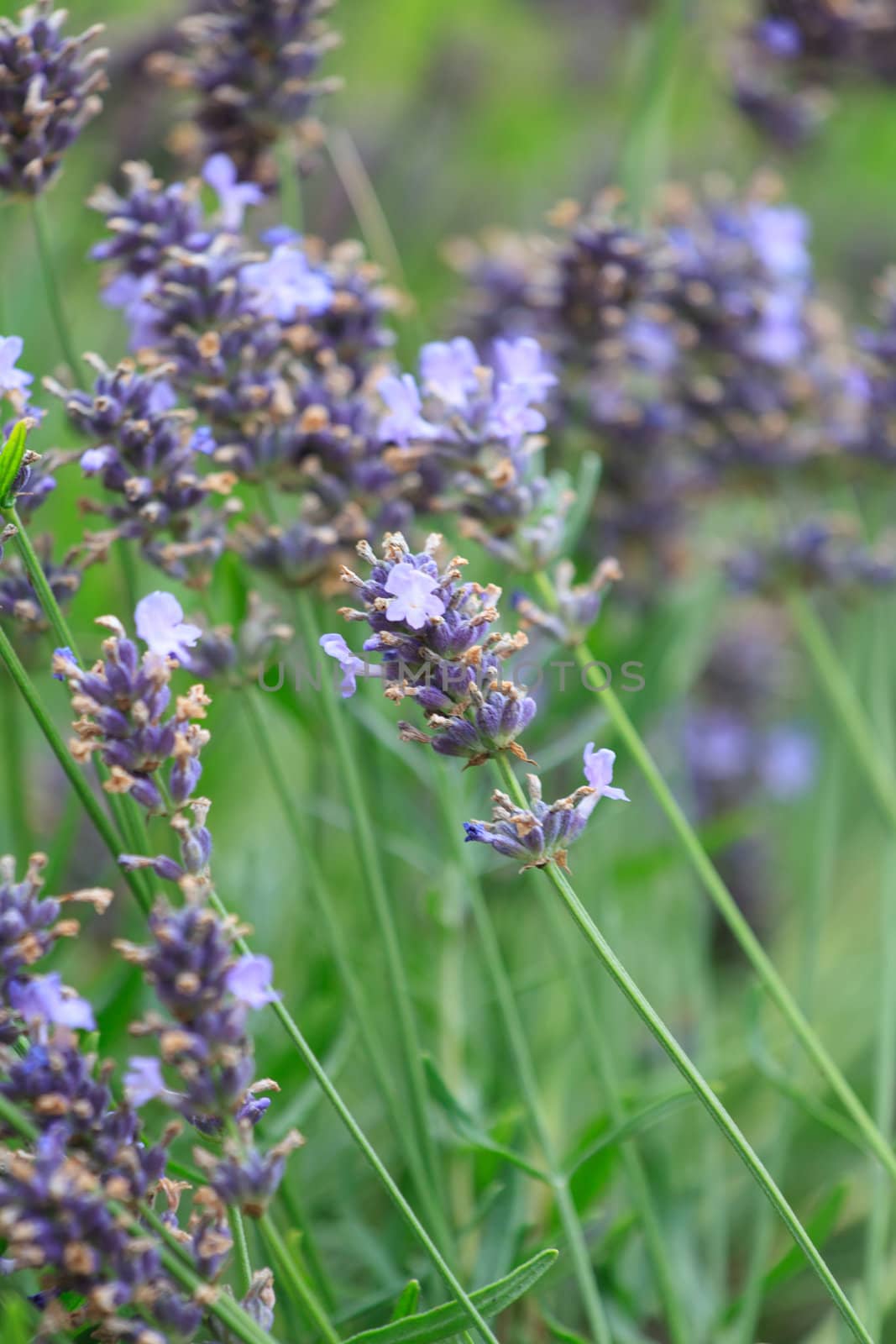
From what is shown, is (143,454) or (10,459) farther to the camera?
(143,454)

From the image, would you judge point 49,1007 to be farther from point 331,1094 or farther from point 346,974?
point 346,974

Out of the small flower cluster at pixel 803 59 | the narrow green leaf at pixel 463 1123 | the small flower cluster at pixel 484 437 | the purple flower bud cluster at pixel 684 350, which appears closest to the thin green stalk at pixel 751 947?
the small flower cluster at pixel 484 437

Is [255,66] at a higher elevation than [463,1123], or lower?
higher

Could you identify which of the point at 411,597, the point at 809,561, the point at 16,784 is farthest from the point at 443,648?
the point at 809,561

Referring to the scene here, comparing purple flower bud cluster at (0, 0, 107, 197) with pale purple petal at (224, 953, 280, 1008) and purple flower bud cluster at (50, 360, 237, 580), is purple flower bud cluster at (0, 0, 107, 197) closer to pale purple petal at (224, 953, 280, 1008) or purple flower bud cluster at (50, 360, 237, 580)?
purple flower bud cluster at (50, 360, 237, 580)

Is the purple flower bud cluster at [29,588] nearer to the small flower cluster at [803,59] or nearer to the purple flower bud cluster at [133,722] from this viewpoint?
the purple flower bud cluster at [133,722]
